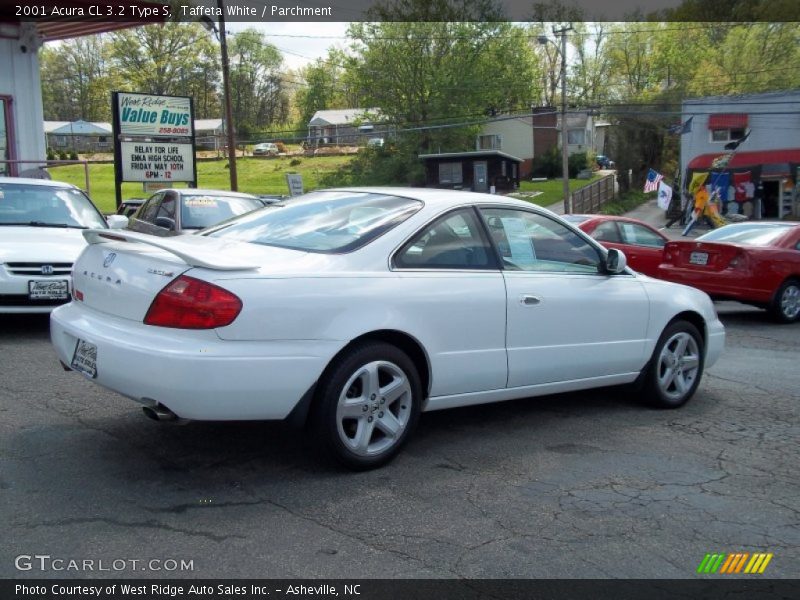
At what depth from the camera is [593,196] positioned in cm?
5159

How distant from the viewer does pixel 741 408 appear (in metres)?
6.16

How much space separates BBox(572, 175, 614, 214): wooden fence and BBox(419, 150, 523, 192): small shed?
7226mm

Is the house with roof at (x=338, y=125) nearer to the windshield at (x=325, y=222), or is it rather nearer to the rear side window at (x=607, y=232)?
the rear side window at (x=607, y=232)

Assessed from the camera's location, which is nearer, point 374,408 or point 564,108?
point 374,408

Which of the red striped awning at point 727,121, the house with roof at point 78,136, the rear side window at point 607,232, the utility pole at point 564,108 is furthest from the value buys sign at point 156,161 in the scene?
the house with roof at point 78,136

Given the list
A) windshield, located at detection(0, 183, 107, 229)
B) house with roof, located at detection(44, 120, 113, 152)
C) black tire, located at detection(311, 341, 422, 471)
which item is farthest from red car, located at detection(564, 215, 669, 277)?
house with roof, located at detection(44, 120, 113, 152)

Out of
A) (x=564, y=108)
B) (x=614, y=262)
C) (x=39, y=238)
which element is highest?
(x=564, y=108)

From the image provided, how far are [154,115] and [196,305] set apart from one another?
60.2 ft

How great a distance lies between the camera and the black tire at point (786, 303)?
11.0 m

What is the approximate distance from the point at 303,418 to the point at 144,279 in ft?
3.51

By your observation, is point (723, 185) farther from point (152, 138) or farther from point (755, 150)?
point (152, 138)

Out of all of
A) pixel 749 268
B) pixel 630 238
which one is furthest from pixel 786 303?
pixel 630 238

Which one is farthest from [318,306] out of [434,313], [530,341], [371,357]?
[530,341]
